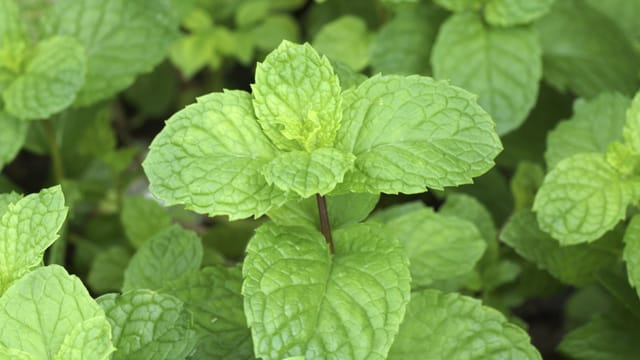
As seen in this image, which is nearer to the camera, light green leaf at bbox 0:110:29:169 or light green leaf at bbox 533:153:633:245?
light green leaf at bbox 533:153:633:245

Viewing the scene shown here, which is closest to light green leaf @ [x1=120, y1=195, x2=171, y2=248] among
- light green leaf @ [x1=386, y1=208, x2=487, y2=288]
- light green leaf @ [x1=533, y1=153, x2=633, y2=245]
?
light green leaf @ [x1=386, y1=208, x2=487, y2=288]

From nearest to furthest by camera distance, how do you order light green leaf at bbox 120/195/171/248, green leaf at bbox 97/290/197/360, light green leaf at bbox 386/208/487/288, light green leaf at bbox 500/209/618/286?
green leaf at bbox 97/290/197/360 → light green leaf at bbox 386/208/487/288 → light green leaf at bbox 500/209/618/286 → light green leaf at bbox 120/195/171/248

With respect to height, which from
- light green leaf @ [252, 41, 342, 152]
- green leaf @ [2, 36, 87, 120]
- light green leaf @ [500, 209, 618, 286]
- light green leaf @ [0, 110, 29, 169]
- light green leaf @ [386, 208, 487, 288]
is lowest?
light green leaf @ [500, 209, 618, 286]

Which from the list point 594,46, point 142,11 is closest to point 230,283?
point 142,11

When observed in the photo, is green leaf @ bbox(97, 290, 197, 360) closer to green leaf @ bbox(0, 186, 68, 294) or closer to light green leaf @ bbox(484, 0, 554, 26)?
green leaf @ bbox(0, 186, 68, 294)

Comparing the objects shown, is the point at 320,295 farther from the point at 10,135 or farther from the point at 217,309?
the point at 10,135

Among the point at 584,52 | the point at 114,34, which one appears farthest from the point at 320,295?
the point at 584,52
